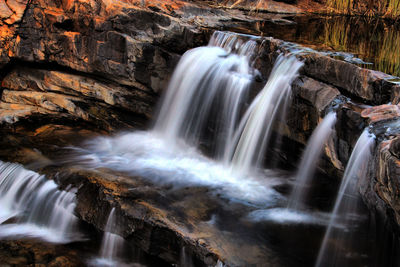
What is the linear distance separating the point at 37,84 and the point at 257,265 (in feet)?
25.1

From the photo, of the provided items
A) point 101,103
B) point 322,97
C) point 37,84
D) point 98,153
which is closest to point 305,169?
point 322,97

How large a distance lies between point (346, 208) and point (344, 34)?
6.01m

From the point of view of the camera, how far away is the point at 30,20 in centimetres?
956

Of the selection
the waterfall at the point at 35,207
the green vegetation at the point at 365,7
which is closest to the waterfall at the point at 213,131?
the waterfall at the point at 35,207

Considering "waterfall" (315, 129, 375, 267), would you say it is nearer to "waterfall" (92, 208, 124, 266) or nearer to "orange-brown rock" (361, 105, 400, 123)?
"orange-brown rock" (361, 105, 400, 123)

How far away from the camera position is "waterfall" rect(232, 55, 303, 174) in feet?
21.7

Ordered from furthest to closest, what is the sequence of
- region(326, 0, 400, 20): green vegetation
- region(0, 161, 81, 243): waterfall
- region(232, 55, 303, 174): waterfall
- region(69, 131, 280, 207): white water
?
region(326, 0, 400, 20): green vegetation
region(232, 55, 303, 174): waterfall
region(69, 131, 280, 207): white water
region(0, 161, 81, 243): waterfall

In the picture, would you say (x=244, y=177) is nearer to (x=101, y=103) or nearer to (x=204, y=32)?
(x=204, y=32)

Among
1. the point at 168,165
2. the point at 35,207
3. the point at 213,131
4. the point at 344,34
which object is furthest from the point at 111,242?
the point at 344,34

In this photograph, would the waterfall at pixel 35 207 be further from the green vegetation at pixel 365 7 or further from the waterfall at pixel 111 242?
the green vegetation at pixel 365 7

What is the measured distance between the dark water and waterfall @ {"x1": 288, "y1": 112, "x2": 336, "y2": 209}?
158 cm

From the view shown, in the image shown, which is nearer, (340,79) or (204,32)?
(340,79)

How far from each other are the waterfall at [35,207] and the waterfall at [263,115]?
2928mm

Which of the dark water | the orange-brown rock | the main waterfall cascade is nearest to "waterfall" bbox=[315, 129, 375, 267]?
the main waterfall cascade
